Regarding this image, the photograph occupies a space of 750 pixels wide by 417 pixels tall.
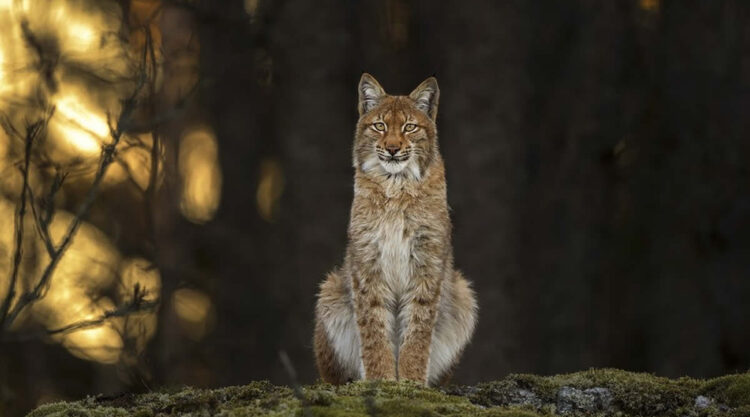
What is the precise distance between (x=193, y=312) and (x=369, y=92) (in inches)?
240

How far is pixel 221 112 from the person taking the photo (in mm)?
12492

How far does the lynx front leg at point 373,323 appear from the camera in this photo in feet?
21.9

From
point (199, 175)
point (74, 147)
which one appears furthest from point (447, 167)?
point (74, 147)

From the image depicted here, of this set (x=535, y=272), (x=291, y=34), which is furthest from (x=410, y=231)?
(x=291, y=34)

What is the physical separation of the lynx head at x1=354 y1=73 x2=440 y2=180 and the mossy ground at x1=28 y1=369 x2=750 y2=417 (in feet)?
6.31

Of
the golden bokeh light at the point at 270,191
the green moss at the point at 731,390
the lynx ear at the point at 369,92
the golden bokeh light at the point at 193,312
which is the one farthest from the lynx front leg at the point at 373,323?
the golden bokeh light at the point at 193,312

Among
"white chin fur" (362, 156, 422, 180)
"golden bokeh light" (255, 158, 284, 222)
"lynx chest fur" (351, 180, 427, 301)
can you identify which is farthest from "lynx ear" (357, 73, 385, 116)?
"golden bokeh light" (255, 158, 284, 222)

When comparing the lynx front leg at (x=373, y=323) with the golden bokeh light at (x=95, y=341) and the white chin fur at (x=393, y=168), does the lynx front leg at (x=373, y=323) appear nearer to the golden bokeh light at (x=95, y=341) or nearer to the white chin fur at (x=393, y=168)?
the white chin fur at (x=393, y=168)

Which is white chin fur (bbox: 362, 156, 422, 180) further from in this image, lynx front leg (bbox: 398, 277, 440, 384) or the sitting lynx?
lynx front leg (bbox: 398, 277, 440, 384)

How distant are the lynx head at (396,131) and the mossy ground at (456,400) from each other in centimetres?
192

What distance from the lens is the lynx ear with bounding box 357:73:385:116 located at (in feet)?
23.0

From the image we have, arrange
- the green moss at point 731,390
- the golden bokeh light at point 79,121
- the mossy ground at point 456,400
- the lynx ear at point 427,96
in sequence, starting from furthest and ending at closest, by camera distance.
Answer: the golden bokeh light at point 79,121, the lynx ear at point 427,96, the green moss at point 731,390, the mossy ground at point 456,400

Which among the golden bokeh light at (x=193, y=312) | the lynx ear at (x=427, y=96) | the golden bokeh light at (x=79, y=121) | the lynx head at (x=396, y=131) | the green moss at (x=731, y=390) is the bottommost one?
the green moss at (x=731, y=390)

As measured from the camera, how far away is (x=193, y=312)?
12.3 metres
